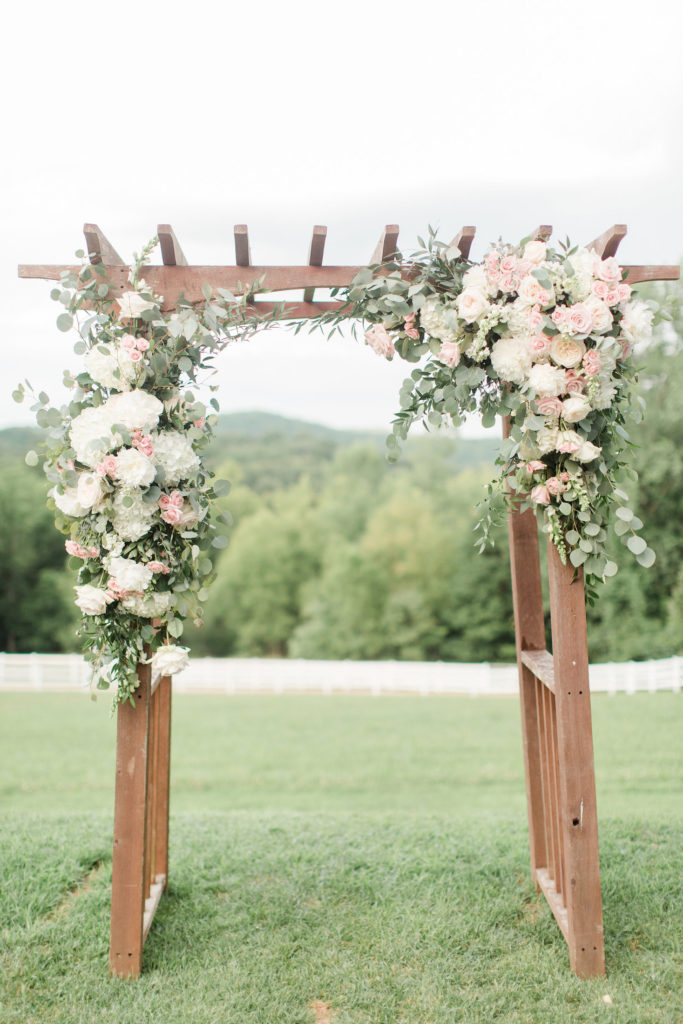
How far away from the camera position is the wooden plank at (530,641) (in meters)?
3.82

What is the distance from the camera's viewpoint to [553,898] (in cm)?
341

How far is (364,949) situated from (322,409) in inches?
2336

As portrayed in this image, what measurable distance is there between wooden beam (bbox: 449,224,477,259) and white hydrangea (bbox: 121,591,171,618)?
1.87m

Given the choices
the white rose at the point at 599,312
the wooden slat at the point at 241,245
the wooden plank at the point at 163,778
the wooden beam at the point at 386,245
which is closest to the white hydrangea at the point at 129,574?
the wooden plank at the point at 163,778

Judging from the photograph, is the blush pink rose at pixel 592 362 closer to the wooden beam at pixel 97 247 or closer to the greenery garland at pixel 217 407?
the greenery garland at pixel 217 407

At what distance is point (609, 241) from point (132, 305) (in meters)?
1.89

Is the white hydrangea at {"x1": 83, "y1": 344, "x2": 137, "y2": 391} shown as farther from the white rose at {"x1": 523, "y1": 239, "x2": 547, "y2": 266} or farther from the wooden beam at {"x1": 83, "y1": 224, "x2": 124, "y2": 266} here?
the white rose at {"x1": 523, "y1": 239, "x2": 547, "y2": 266}

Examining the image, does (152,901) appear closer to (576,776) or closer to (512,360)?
(576,776)

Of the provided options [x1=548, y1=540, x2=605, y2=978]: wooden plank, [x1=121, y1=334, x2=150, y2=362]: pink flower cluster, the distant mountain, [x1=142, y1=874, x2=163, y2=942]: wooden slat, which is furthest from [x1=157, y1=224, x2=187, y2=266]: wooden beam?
the distant mountain

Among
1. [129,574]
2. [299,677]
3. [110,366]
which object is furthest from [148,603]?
[299,677]

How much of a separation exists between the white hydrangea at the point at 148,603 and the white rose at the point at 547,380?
168 centimetres

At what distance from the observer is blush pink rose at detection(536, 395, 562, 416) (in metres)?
2.90

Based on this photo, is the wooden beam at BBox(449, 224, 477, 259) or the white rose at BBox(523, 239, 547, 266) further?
the wooden beam at BBox(449, 224, 477, 259)

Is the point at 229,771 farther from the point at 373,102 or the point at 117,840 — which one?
the point at 373,102
